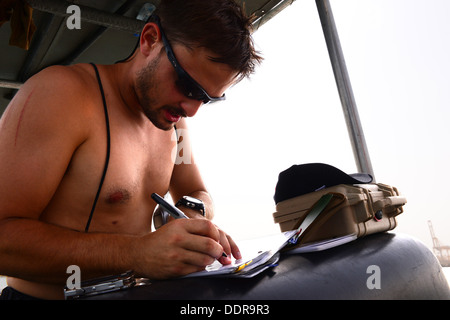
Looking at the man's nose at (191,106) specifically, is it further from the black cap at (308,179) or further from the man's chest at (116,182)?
Answer: the black cap at (308,179)

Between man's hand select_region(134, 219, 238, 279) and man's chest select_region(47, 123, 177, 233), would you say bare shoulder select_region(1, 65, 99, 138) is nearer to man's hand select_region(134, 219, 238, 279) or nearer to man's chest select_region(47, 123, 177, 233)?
man's chest select_region(47, 123, 177, 233)

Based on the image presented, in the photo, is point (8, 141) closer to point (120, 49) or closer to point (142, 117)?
point (142, 117)

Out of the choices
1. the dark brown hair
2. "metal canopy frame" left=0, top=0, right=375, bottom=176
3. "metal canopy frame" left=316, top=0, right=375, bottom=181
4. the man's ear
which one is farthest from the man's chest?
"metal canopy frame" left=316, top=0, right=375, bottom=181

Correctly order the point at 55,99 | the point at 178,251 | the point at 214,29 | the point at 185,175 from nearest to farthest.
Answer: the point at 178,251, the point at 55,99, the point at 214,29, the point at 185,175

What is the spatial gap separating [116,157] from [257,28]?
273cm

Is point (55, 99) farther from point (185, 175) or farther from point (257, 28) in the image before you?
point (257, 28)

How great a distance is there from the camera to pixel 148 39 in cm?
142

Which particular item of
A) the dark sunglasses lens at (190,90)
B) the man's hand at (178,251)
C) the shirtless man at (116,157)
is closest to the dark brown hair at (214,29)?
the shirtless man at (116,157)

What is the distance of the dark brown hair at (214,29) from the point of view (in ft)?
4.21

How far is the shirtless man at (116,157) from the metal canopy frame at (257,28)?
102 cm

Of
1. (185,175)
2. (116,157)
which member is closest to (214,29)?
(116,157)

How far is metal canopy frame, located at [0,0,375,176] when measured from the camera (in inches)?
98.3

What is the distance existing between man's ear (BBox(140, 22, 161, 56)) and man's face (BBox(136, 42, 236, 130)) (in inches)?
2.7

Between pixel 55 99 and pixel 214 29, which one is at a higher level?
pixel 214 29
